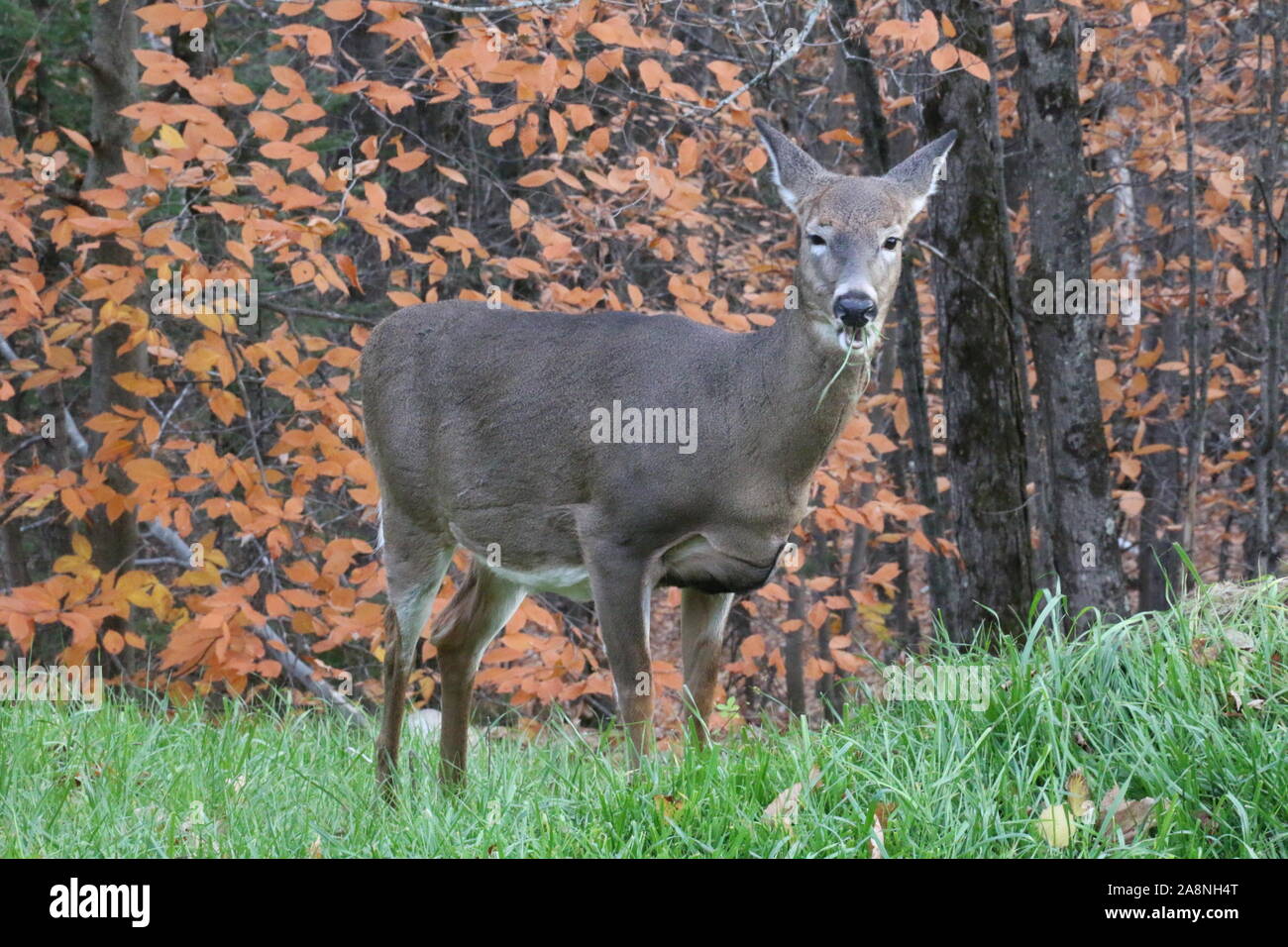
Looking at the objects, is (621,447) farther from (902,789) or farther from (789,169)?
(902,789)

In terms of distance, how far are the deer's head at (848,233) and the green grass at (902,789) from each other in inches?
44.3

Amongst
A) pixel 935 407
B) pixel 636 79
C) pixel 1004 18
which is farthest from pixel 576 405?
pixel 935 407

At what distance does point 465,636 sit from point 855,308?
2.19 meters

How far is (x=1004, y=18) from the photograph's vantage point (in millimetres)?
9719

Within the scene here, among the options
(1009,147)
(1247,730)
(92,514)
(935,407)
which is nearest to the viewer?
(1247,730)

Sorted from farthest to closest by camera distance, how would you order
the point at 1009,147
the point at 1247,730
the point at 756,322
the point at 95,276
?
1. the point at 1009,147
2. the point at 756,322
3. the point at 95,276
4. the point at 1247,730

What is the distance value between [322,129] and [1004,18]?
5292 mm

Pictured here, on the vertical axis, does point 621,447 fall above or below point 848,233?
below

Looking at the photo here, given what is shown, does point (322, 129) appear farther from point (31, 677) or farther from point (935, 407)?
point (935, 407)

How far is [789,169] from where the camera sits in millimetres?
5066

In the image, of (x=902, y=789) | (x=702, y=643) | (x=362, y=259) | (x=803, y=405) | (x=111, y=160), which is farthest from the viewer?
(x=362, y=259)

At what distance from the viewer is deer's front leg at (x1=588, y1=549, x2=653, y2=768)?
492 cm

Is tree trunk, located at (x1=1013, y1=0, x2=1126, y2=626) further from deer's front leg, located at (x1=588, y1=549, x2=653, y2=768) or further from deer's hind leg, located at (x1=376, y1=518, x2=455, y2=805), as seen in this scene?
deer's hind leg, located at (x1=376, y1=518, x2=455, y2=805)

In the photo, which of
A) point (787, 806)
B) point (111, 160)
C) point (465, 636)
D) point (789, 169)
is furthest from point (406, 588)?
point (111, 160)
